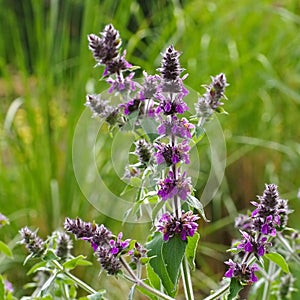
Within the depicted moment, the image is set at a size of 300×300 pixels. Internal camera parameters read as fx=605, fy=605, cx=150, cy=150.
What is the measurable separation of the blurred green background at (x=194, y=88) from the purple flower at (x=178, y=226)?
96cm

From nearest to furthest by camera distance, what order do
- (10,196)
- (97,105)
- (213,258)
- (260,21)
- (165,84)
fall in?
(165,84) < (97,105) < (10,196) < (213,258) < (260,21)

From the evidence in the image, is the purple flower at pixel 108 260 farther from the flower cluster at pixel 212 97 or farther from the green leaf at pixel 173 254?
the flower cluster at pixel 212 97

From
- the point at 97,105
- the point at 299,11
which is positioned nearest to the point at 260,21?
the point at 299,11

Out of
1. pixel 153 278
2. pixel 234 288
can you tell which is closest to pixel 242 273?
pixel 234 288

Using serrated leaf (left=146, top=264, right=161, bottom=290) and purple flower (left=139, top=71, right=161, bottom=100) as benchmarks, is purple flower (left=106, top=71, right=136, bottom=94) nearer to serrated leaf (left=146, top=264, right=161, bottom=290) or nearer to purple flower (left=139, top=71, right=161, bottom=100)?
purple flower (left=139, top=71, right=161, bottom=100)

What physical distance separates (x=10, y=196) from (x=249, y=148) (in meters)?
0.80

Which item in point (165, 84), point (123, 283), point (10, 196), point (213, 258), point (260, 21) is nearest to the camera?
point (165, 84)

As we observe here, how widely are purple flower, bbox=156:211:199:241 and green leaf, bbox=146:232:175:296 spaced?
0.7 inches

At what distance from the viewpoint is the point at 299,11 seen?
2.42m

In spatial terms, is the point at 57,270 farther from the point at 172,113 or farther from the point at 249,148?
the point at 249,148

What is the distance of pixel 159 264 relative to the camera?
0.64 meters

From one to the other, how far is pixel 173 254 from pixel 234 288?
Answer: 0.08m

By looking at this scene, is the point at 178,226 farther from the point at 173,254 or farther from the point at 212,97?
the point at 212,97

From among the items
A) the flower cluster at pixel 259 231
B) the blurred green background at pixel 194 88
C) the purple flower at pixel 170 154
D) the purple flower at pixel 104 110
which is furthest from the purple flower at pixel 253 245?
the blurred green background at pixel 194 88
